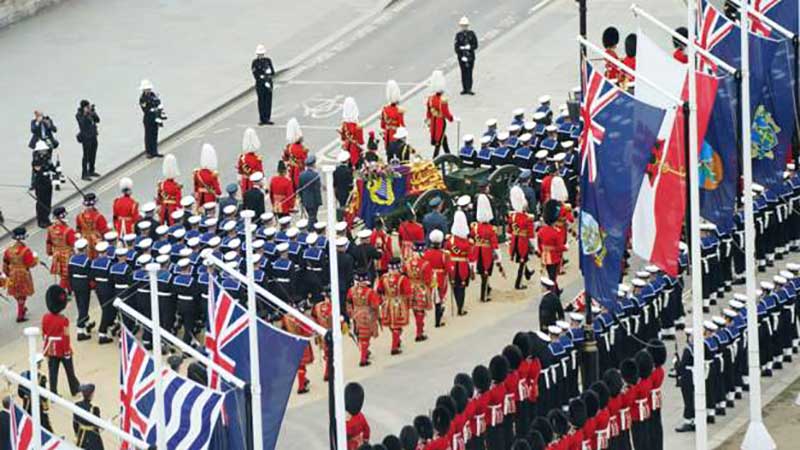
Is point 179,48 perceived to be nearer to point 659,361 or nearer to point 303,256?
Answer: point 303,256

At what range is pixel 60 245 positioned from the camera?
50.4 meters

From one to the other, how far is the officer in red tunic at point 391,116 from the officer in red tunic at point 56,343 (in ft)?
32.4

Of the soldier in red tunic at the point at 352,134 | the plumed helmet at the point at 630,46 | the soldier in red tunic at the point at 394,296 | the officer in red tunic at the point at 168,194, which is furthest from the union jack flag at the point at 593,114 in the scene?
the plumed helmet at the point at 630,46

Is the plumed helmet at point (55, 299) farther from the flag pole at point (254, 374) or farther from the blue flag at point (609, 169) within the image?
the flag pole at point (254, 374)

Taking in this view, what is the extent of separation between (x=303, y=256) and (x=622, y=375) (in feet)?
25.9

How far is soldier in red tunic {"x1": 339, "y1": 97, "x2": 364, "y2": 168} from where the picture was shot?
5472cm

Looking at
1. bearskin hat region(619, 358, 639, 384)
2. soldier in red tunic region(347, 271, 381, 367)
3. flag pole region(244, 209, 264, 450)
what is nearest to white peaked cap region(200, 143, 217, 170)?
soldier in red tunic region(347, 271, 381, 367)

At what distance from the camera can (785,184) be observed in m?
50.8

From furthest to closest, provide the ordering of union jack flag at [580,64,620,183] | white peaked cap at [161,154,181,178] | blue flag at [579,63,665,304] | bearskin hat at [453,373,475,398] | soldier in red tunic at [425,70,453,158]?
1. soldier in red tunic at [425,70,453,158]
2. white peaked cap at [161,154,181,178]
3. bearskin hat at [453,373,475,398]
4. union jack flag at [580,64,620,183]
5. blue flag at [579,63,665,304]

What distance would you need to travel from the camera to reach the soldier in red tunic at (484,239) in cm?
4956

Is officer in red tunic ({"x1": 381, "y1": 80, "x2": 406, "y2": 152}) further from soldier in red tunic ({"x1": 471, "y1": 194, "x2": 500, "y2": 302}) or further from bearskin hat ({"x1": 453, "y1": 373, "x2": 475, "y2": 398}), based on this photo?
bearskin hat ({"x1": 453, "y1": 373, "x2": 475, "y2": 398})

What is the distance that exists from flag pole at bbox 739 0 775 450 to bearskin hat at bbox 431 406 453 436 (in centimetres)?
425

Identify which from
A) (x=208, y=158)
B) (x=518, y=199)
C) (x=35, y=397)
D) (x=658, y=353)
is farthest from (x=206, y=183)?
(x=35, y=397)

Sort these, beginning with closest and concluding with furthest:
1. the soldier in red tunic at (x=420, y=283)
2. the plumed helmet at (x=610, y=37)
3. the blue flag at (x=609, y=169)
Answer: the blue flag at (x=609, y=169) < the soldier in red tunic at (x=420, y=283) < the plumed helmet at (x=610, y=37)
